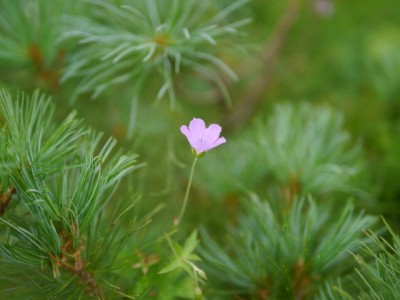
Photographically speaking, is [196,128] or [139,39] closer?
[196,128]

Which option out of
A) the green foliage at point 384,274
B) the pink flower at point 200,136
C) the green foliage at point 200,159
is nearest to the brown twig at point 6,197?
the green foliage at point 200,159

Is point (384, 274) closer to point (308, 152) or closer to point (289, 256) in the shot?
point (289, 256)

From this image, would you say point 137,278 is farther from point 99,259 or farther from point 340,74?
point 340,74

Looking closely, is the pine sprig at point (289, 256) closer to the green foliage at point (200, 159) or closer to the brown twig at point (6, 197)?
the green foliage at point (200, 159)

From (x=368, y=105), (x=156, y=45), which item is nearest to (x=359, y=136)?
(x=368, y=105)

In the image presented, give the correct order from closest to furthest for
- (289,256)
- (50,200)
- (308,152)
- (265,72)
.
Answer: (50,200), (289,256), (308,152), (265,72)

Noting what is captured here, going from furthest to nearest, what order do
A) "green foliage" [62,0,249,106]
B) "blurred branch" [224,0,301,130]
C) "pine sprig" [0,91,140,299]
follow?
"blurred branch" [224,0,301,130]
"green foliage" [62,0,249,106]
"pine sprig" [0,91,140,299]

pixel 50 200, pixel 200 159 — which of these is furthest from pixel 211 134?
pixel 200 159

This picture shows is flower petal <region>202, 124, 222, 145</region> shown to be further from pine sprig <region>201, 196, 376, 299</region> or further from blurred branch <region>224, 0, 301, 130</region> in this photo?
blurred branch <region>224, 0, 301, 130</region>

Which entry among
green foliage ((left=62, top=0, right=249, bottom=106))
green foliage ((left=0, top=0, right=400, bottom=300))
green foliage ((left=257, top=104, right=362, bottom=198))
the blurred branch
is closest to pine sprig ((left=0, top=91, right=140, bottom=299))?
green foliage ((left=0, top=0, right=400, bottom=300))
